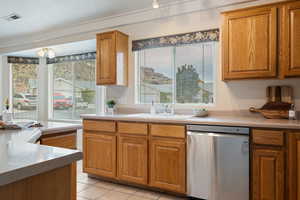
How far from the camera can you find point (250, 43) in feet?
8.06

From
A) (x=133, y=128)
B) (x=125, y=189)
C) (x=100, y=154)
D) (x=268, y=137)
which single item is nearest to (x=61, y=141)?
(x=133, y=128)

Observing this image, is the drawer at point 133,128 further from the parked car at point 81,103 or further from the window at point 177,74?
the parked car at point 81,103

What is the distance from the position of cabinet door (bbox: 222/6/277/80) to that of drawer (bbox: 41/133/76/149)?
6.04 ft

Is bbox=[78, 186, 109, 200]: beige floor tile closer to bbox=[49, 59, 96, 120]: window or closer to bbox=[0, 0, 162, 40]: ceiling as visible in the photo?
bbox=[49, 59, 96, 120]: window

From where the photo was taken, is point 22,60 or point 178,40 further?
point 22,60

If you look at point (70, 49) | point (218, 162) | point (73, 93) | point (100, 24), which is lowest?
point (218, 162)

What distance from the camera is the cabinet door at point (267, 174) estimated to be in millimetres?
2028

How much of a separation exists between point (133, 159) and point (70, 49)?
300 cm

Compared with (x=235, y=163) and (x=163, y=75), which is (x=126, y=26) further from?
(x=235, y=163)

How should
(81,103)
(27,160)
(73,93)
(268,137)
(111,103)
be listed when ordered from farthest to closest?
(73,93) < (81,103) < (111,103) < (268,137) < (27,160)

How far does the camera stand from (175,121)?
2502 mm

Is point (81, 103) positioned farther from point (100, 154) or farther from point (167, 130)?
point (167, 130)

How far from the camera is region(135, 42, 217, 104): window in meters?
3.14

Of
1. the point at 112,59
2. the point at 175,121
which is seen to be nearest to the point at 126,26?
the point at 112,59
